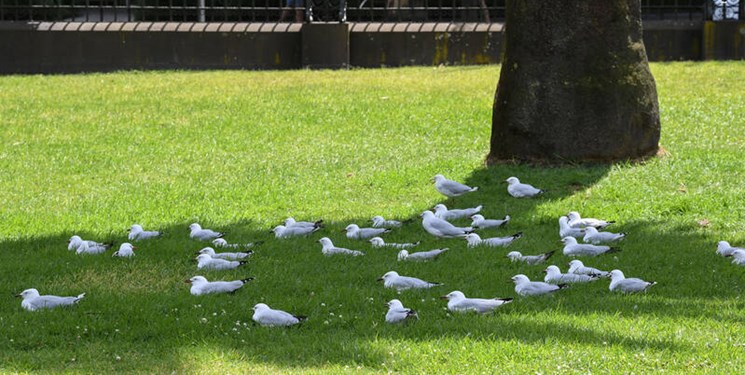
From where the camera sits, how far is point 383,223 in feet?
Result: 35.9

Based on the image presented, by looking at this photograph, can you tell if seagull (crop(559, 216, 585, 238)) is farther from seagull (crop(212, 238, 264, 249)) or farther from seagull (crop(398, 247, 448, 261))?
seagull (crop(212, 238, 264, 249))

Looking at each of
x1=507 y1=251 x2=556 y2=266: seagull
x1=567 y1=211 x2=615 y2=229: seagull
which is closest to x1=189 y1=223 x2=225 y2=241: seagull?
x1=507 y1=251 x2=556 y2=266: seagull

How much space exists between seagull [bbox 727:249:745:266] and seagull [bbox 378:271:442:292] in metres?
2.30

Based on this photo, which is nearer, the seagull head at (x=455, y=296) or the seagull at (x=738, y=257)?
the seagull head at (x=455, y=296)

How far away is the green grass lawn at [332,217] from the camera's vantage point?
23.6 ft

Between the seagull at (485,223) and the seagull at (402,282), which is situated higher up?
the seagull at (402,282)

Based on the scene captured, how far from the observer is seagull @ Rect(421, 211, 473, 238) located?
10459 mm

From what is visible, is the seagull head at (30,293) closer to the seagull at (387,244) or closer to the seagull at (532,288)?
the seagull at (387,244)

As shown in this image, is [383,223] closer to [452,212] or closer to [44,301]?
[452,212]

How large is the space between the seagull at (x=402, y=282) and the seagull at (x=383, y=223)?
2220 millimetres

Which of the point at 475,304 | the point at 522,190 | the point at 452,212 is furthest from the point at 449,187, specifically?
the point at 475,304

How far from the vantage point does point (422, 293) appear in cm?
848

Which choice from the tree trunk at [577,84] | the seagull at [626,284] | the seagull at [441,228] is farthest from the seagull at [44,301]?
the tree trunk at [577,84]

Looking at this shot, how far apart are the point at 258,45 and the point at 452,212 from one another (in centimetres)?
1067
